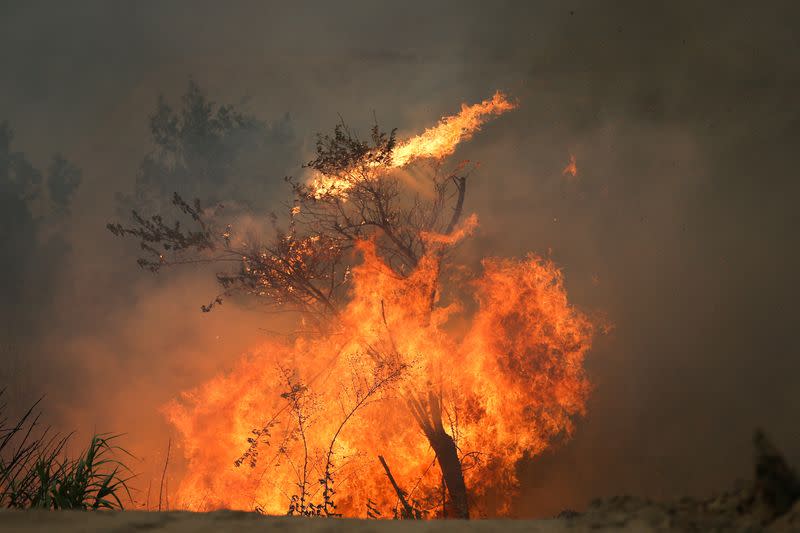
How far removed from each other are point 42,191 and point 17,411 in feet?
59.2

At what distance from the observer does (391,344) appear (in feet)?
38.4

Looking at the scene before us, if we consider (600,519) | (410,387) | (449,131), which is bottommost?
(600,519)

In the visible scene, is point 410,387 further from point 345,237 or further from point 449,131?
point 449,131

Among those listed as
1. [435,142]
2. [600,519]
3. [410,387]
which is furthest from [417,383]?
[600,519]

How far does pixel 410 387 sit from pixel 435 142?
4.77m

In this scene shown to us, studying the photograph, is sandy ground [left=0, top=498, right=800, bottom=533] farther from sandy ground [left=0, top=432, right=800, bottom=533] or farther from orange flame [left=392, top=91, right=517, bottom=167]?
orange flame [left=392, top=91, right=517, bottom=167]

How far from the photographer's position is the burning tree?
11.6m

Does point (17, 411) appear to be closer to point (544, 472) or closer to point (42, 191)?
point (42, 191)

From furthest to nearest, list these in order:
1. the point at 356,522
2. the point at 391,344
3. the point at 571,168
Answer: the point at 571,168, the point at 391,344, the point at 356,522

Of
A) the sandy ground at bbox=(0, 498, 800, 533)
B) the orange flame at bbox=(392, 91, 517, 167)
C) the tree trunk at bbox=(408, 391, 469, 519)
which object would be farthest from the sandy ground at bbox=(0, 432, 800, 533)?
the orange flame at bbox=(392, 91, 517, 167)

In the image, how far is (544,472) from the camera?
14.7m

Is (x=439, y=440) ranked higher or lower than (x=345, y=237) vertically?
lower

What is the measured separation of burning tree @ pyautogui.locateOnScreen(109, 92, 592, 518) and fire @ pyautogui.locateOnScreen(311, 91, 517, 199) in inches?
1.1

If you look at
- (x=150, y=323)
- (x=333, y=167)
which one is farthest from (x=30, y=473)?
(x=150, y=323)
